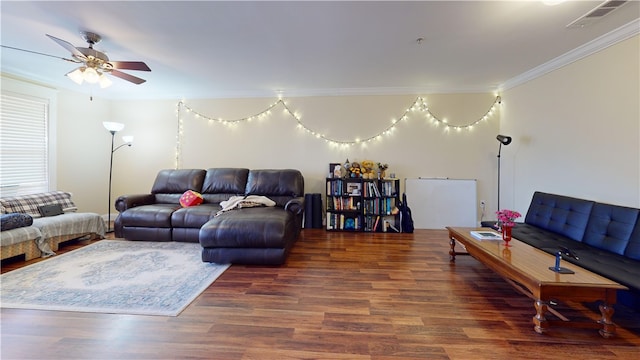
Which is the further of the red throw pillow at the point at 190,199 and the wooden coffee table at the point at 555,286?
the red throw pillow at the point at 190,199

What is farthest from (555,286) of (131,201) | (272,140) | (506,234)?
(131,201)

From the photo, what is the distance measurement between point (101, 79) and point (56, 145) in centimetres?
242

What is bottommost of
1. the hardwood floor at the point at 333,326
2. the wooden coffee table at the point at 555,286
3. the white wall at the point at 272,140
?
the hardwood floor at the point at 333,326

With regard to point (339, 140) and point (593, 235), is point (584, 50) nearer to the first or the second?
point (593, 235)

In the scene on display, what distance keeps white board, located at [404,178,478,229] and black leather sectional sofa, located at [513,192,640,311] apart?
4.14 feet

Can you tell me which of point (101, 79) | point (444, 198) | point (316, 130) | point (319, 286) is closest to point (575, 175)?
point (444, 198)

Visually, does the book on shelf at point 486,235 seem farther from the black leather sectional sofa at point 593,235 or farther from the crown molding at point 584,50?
the crown molding at point 584,50

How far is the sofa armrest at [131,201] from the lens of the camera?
389cm

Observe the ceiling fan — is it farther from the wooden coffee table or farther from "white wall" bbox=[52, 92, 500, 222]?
the wooden coffee table

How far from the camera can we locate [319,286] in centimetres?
247

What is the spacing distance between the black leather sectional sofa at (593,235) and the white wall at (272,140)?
1.59m

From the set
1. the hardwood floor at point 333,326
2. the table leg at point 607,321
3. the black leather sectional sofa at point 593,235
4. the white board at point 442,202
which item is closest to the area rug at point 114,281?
the hardwood floor at point 333,326

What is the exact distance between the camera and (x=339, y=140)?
4.84m

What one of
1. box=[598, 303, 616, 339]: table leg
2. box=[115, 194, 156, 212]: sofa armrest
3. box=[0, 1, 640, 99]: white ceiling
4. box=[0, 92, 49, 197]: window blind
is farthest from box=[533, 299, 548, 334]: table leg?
box=[0, 92, 49, 197]: window blind
